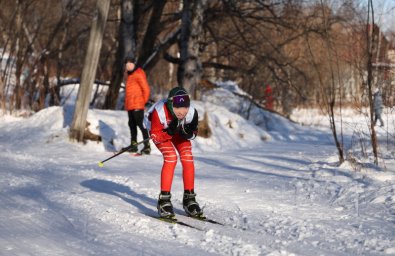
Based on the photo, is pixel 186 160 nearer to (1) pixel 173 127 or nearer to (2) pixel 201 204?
(1) pixel 173 127

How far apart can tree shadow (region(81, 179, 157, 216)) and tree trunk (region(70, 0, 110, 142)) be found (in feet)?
10.2

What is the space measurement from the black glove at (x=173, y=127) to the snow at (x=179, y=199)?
33.4 inches

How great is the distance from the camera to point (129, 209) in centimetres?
543

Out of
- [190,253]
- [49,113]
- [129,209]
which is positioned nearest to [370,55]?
[129,209]

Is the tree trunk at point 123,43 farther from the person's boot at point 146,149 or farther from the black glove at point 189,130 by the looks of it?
the black glove at point 189,130

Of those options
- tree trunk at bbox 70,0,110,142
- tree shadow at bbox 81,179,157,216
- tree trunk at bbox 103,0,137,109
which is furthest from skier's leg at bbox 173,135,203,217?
tree trunk at bbox 103,0,137,109

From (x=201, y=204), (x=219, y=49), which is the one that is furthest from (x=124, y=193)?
(x=219, y=49)

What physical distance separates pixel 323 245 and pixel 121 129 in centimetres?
710

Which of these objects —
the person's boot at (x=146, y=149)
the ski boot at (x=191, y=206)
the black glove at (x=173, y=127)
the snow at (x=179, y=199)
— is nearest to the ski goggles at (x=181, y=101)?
the black glove at (x=173, y=127)

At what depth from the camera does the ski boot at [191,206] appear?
17.2ft

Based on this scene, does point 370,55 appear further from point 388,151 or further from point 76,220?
point 76,220

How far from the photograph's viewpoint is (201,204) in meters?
6.01

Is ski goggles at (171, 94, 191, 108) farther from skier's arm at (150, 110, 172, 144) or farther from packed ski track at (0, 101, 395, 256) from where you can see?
packed ski track at (0, 101, 395, 256)

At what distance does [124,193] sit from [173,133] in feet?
5.06
